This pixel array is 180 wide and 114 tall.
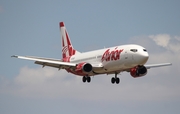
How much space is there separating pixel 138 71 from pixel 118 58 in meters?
3.97

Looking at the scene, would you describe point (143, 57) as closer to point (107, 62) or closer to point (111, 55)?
point (111, 55)

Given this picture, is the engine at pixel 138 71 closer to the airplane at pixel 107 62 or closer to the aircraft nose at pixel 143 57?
the airplane at pixel 107 62

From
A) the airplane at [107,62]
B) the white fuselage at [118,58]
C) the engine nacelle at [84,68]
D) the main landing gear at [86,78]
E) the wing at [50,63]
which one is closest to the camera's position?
the white fuselage at [118,58]

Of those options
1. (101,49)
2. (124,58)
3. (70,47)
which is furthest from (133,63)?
(70,47)

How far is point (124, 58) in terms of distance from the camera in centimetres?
11044

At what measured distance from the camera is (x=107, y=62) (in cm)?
11369

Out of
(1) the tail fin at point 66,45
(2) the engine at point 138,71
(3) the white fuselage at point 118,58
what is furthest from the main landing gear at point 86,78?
(1) the tail fin at point 66,45

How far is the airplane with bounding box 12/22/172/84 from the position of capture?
109938 millimetres

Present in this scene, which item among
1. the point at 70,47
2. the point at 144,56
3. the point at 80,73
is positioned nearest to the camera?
the point at 144,56

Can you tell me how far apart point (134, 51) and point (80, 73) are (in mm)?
11014

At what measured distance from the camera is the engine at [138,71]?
370ft

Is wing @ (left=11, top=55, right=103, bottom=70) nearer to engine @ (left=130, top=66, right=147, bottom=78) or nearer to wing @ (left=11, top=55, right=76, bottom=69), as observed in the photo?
wing @ (left=11, top=55, right=76, bottom=69)

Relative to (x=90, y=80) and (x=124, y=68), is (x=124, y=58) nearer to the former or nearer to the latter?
(x=124, y=68)

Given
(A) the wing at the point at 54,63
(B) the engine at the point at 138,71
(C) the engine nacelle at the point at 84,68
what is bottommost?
(B) the engine at the point at 138,71
